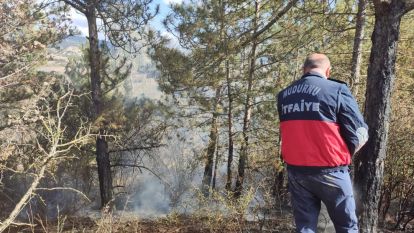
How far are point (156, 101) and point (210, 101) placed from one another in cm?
255

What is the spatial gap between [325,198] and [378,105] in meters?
1.52

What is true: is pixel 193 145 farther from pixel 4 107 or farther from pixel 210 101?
pixel 4 107

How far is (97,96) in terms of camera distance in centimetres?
1234

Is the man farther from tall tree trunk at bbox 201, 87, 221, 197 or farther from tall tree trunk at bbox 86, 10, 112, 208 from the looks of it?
tall tree trunk at bbox 201, 87, 221, 197

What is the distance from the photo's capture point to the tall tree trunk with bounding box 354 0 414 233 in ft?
14.6

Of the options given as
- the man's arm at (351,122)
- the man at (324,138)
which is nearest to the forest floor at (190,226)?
the man at (324,138)

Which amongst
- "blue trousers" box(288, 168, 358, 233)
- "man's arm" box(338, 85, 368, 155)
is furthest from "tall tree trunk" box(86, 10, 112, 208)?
"man's arm" box(338, 85, 368, 155)

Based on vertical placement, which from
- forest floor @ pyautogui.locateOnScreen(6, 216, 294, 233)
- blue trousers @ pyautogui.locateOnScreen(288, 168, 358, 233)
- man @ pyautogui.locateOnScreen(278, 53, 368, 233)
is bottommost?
forest floor @ pyautogui.locateOnScreen(6, 216, 294, 233)

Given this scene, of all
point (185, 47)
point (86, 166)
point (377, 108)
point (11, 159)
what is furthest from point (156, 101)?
point (377, 108)

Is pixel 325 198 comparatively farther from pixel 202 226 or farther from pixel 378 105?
pixel 202 226

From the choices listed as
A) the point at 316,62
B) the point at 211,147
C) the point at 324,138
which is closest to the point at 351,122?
the point at 324,138

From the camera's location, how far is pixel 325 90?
3.41m

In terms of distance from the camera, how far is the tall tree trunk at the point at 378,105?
14.6ft

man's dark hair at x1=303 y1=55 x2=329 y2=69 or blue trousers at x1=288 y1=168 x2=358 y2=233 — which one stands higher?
man's dark hair at x1=303 y1=55 x2=329 y2=69
